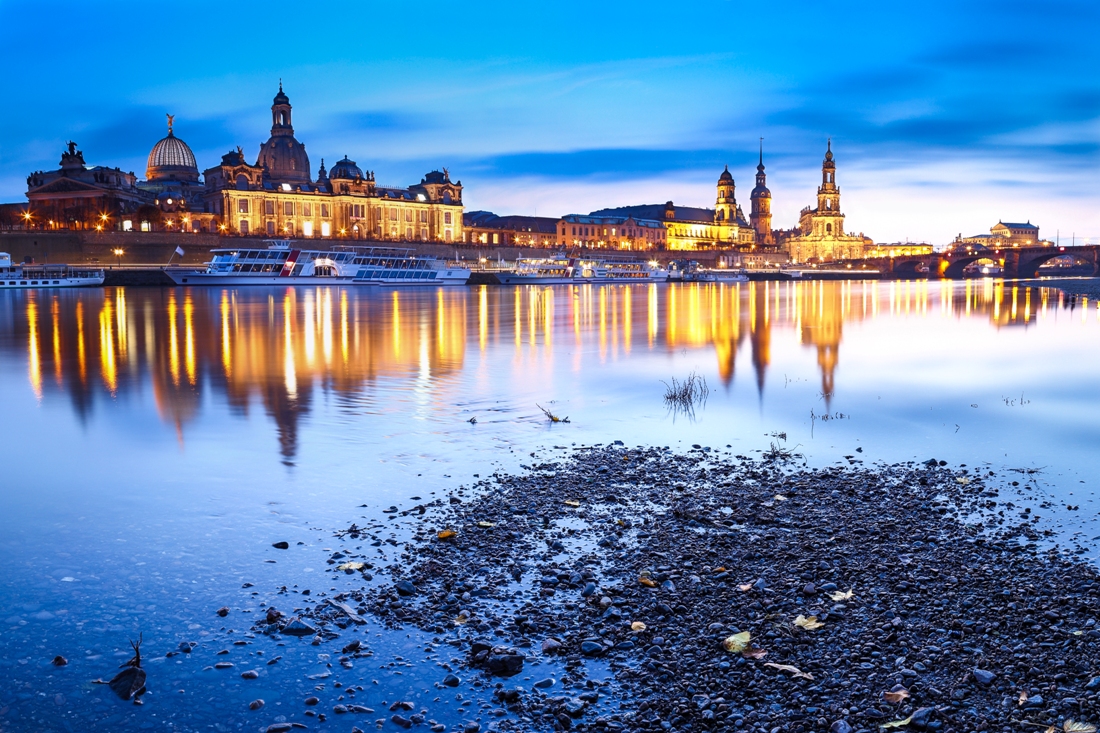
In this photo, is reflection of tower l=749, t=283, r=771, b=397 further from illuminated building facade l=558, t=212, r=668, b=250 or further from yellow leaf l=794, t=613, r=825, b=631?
illuminated building facade l=558, t=212, r=668, b=250

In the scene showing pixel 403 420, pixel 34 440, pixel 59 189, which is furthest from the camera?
pixel 59 189

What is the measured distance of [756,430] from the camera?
12852mm

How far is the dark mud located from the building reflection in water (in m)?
4.82

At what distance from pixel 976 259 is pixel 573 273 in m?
95.9

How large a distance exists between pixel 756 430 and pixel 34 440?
10.9 meters

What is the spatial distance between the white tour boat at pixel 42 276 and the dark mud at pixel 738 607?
81318 mm

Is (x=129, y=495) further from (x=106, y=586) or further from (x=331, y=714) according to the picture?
(x=331, y=714)

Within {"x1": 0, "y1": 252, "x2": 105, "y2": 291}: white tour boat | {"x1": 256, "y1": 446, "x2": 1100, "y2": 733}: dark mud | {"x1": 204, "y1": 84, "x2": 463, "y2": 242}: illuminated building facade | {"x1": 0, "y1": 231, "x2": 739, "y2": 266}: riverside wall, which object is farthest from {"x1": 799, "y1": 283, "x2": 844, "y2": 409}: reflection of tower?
{"x1": 204, "y1": 84, "x2": 463, "y2": 242}: illuminated building facade

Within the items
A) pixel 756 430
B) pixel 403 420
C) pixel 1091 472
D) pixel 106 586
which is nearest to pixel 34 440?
pixel 403 420

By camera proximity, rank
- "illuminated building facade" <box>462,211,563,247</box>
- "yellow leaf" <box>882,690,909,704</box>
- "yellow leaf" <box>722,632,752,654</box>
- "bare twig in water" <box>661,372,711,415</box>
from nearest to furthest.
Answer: "yellow leaf" <box>882,690,909,704</box> → "yellow leaf" <box>722,632,752,654</box> → "bare twig in water" <box>661,372,711,415</box> → "illuminated building facade" <box>462,211,563,247</box>

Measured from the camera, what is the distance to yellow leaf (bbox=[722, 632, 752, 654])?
5441mm

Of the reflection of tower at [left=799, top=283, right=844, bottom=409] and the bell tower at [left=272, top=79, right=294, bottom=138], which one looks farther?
Answer: the bell tower at [left=272, top=79, right=294, bottom=138]

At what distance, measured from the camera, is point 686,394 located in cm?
1554

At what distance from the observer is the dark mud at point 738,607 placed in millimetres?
4879
